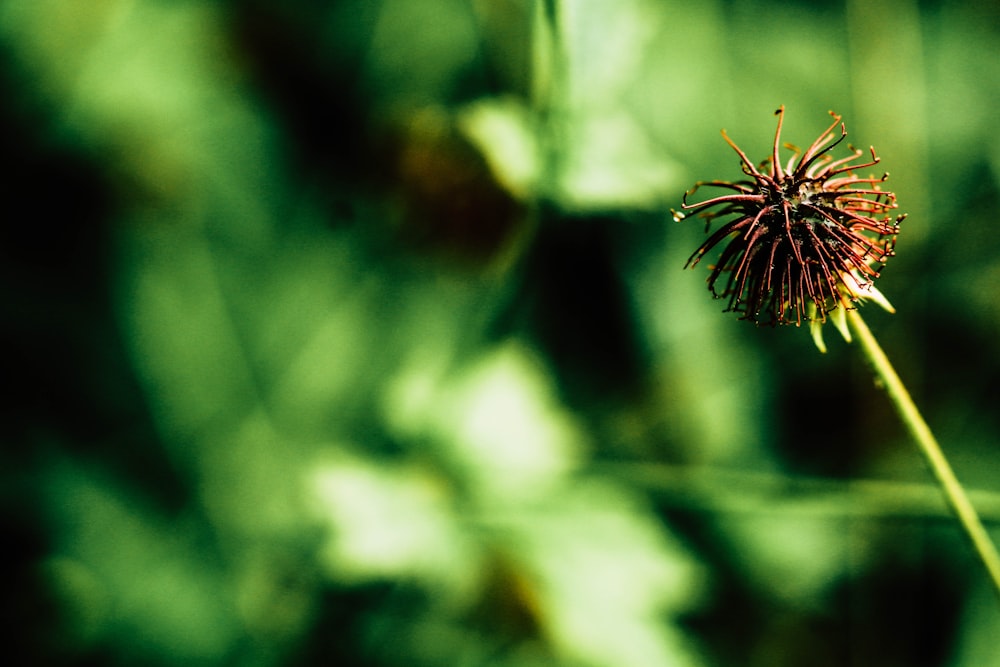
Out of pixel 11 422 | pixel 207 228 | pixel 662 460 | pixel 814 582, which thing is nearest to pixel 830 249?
pixel 662 460

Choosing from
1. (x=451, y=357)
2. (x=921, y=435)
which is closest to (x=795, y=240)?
(x=921, y=435)

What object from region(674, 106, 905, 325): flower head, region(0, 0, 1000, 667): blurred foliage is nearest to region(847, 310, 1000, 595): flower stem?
region(674, 106, 905, 325): flower head

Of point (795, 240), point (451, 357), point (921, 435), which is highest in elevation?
point (451, 357)

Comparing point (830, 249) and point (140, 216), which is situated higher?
point (140, 216)

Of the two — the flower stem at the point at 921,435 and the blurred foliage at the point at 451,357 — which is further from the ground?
the blurred foliage at the point at 451,357

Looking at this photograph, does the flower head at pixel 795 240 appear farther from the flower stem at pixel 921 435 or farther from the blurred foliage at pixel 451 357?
the blurred foliage at pixel 451 357

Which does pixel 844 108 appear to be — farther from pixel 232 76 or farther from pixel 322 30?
pixel 232 76

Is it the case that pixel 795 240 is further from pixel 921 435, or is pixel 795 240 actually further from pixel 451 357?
pixel 451 357

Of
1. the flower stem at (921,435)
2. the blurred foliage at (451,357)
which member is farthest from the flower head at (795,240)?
the blurred foliage at (451,357)
